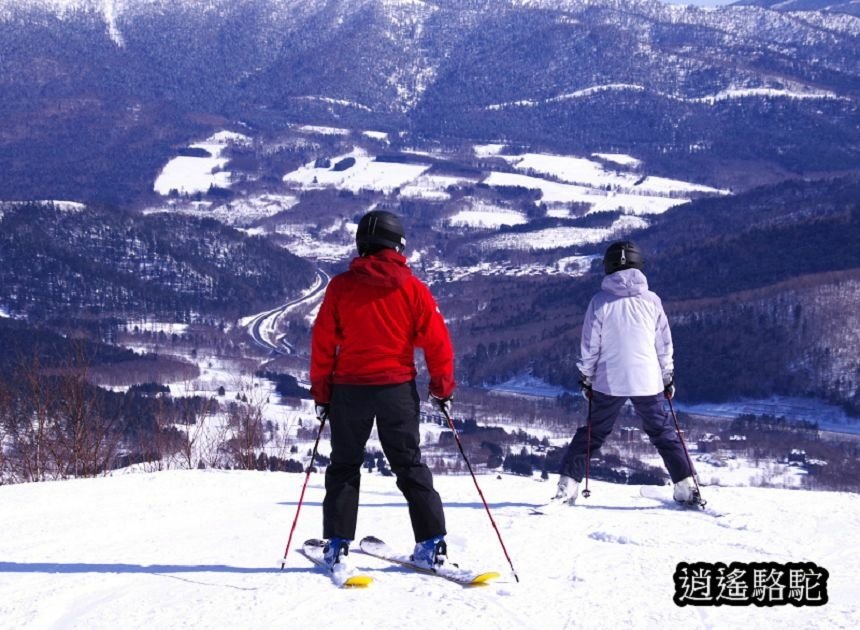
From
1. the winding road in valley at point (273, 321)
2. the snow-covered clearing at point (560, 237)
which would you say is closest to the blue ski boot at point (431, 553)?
the winding road in valley at point (273, 321)

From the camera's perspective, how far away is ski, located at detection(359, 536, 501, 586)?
671 centimetres

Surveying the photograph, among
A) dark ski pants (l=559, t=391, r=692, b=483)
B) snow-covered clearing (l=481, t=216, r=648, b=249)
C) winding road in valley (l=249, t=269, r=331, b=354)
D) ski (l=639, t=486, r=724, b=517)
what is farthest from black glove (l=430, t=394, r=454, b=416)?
snow-covered clearing (l=481, t=216, r=648, b=249)

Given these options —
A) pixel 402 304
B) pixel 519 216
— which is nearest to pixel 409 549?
pixel 402 304

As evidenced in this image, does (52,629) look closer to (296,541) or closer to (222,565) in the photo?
(222,565)

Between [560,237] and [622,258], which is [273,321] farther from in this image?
[622,258]

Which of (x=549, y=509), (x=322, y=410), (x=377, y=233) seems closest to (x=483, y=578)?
(x=322, y=410)

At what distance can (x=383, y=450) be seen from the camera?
686 cm

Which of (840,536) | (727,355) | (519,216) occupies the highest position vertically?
(519,216)

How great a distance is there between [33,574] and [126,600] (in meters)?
1.07

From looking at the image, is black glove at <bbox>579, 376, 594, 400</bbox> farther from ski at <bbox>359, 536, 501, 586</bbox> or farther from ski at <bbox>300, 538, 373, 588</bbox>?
ski at <bbox>300, 538, 373, 588</bbox>

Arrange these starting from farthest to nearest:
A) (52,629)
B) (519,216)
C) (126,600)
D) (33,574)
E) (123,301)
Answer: (519,216), (123,301), (33,574), (126,600), (52,629)

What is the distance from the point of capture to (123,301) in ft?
476

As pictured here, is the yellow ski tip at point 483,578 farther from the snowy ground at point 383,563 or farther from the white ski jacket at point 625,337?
the white ski jacket at point 625,337

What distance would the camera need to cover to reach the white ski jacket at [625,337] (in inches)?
352
